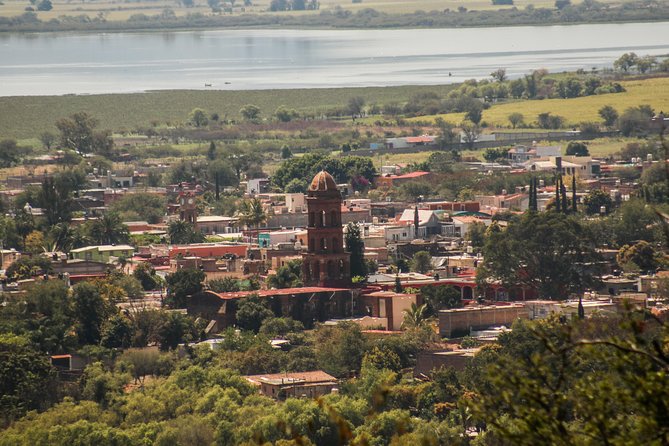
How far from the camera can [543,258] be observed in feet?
176

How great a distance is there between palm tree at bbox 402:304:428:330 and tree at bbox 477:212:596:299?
4.60 m

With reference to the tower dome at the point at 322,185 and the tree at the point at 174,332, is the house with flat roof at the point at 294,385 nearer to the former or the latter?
the tree at the point at 174,332

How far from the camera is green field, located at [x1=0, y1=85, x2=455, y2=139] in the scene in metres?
133

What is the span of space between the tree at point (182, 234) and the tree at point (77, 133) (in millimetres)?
41357

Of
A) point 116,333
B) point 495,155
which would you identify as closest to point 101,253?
point 116,333

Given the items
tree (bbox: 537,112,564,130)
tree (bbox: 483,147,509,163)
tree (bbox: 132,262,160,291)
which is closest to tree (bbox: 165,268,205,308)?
tree (bbox: 132,262,160,291)

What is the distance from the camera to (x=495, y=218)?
68312mm

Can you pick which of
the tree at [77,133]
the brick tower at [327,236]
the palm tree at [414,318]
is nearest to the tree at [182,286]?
the brick tower at [327,236]

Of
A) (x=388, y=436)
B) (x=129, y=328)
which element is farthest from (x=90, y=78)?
(x=388, y=436)

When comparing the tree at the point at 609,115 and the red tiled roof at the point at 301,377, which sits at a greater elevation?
the tree at the point at 609,115

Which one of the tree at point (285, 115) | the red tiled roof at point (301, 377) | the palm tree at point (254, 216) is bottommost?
the red tiled roof at point (301, 377)

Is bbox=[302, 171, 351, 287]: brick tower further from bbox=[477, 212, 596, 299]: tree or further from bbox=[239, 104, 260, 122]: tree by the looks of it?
bbox=[239, 104, 260, 122]: tree

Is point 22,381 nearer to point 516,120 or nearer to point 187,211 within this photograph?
point 187,211

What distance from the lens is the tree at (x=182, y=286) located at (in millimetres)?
50375
